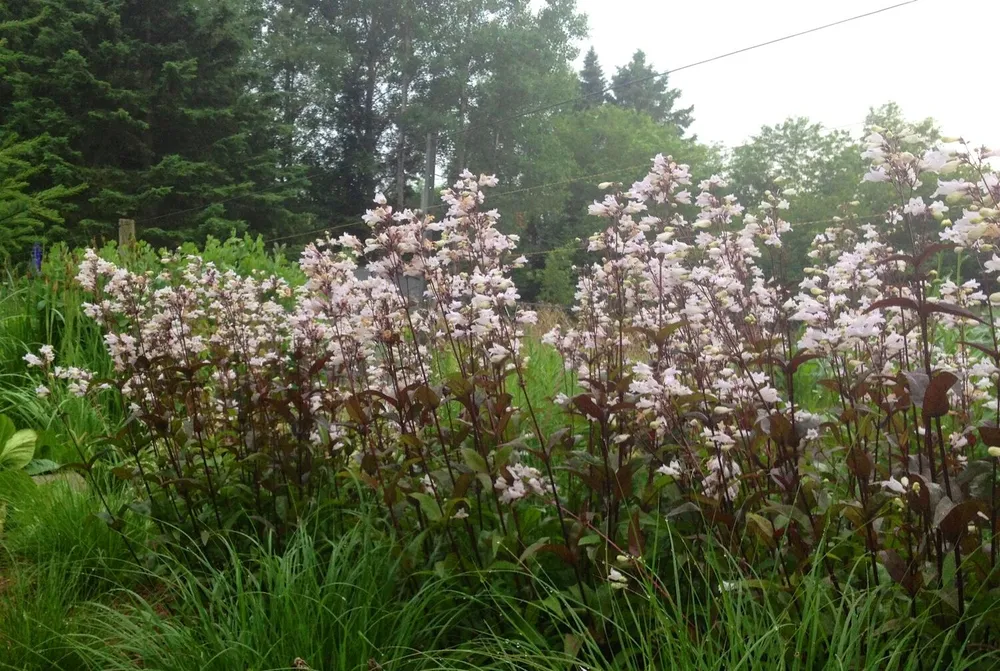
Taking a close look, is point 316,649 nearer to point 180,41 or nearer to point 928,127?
point 180,41

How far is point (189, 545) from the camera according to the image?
3230 mm

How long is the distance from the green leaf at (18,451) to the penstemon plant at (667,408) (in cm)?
127

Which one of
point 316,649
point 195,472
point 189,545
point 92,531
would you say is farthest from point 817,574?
point 92,531

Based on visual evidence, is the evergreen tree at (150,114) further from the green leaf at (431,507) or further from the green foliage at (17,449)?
the green leaf at (431,507)

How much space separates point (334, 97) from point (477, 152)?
5385 millimetres

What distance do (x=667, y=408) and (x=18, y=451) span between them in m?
A: 3.85

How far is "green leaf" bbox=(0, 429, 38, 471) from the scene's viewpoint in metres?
4.56

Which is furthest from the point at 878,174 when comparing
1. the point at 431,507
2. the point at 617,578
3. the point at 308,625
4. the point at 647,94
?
the point at 647,94

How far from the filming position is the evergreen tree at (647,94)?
4716 centimetres

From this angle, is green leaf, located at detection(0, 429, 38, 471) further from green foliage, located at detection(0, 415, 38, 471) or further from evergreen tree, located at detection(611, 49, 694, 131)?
evergreen tree, located at detection(611, 49, 694, 131)

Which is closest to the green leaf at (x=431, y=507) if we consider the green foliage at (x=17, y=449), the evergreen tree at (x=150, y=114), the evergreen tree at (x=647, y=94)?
the green foliage at (x=17, y=449)

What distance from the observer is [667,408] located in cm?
238

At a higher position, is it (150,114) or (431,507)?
(150,114)

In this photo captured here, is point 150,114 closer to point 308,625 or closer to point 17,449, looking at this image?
point 17,449
